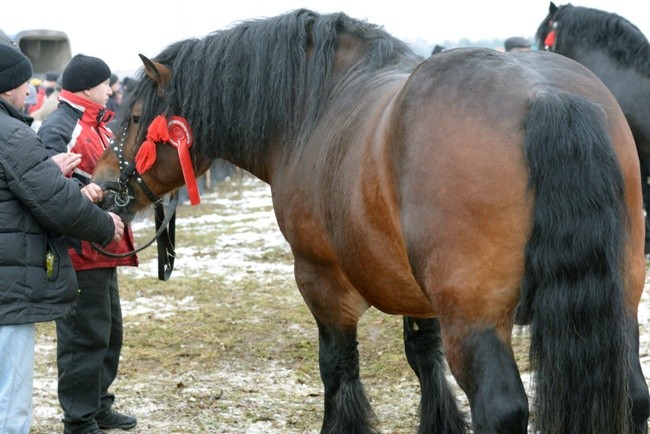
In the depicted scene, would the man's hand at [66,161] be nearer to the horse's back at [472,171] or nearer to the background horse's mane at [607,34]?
the horse's back at [472,171]

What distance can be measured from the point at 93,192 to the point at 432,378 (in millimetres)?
1796

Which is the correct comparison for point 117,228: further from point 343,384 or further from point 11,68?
point 343,384

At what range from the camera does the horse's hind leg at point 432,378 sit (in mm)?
3930

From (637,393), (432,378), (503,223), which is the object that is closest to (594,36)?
(432,378)

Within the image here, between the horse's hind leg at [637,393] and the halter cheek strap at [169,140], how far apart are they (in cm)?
218

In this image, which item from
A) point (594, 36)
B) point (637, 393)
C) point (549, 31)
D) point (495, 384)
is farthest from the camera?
point (549, 31)

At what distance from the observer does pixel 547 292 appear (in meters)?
2.39

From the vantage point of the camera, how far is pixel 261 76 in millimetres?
3811

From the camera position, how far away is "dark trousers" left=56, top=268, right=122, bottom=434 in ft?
13.4

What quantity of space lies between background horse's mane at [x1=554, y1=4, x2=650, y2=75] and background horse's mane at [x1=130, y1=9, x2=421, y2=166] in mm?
4564

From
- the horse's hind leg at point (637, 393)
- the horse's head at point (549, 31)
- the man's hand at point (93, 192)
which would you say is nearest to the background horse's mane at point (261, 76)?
the man's hand at point (93, 192)

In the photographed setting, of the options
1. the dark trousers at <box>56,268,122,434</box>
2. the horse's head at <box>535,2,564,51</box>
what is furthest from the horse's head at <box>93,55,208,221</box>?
the horse's head at <box>535,2,564,51</box>

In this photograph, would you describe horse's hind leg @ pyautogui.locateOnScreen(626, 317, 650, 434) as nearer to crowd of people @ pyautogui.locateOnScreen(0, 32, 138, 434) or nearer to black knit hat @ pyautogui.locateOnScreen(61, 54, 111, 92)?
crowd of people @ pyautogui.locateOnScreen(0, 32, 138, 434)

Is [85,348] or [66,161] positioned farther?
[85,348]
